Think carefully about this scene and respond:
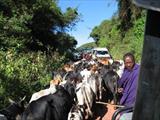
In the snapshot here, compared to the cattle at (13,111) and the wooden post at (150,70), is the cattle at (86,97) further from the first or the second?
the wooden post at (150,70)

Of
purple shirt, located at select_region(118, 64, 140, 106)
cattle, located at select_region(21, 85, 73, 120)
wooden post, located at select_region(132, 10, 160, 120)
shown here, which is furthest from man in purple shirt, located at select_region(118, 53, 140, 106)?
wooden post, located at select_region(132, 10, 160, 120)

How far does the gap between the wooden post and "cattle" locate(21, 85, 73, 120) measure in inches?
260

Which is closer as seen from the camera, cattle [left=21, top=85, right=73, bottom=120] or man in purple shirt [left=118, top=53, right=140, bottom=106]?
man in purple shirt [left=118, top=53, right=140, bottom=106]

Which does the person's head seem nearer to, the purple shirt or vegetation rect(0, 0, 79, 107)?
the purple shirt

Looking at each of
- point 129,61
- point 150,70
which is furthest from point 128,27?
point 150,70

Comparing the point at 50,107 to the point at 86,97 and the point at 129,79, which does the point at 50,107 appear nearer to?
the point at 129,79

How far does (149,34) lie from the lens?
1649mm

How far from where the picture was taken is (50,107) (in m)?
8.63

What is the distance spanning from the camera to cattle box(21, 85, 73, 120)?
8.27 m

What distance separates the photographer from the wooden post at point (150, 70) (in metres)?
1.64

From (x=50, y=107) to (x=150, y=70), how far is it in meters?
7.06

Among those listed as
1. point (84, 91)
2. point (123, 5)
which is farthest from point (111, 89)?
point (123, 5)

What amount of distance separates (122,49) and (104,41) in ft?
54.4

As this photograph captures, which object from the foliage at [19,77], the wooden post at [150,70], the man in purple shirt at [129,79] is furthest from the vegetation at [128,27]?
the wooden post at [150,70]
